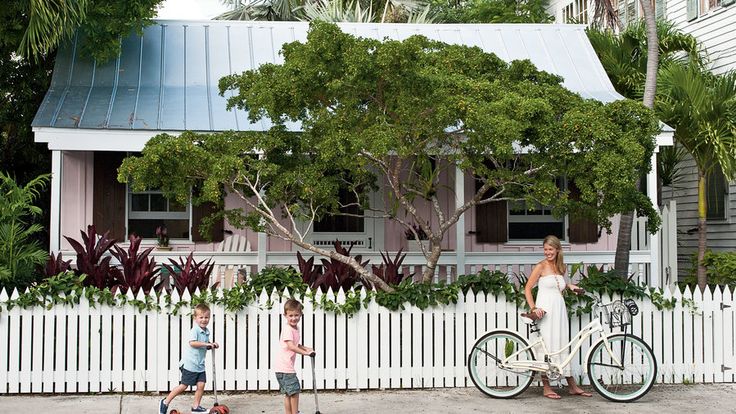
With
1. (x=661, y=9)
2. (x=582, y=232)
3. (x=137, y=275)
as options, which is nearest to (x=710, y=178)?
(x=582, y=232)

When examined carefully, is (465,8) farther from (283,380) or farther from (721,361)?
(283,380)

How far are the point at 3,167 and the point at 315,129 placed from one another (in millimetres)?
7417

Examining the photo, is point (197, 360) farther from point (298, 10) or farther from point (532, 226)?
point (298, 10)

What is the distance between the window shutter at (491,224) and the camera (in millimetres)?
15078

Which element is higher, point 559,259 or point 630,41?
point 630,41

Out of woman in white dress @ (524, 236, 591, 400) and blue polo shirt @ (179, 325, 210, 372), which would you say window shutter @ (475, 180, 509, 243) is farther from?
blue polo shirt @ (179, 325, 210, 372)

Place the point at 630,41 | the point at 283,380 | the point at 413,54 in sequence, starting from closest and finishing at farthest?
1. the point at 283,380
2. the point at 413,54
3. the point at 630,41

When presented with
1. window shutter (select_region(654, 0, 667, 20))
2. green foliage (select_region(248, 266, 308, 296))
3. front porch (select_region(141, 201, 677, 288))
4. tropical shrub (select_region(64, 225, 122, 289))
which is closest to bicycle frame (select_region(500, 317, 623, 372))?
green foliage (select_region(248, 266, 308, 296))

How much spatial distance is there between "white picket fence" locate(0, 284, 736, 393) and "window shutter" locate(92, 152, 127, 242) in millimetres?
5017

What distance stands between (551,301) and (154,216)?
25.0 ft

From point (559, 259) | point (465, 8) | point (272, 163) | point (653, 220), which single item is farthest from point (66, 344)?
point (465, 8)

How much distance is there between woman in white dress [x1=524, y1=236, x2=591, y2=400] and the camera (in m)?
9.07

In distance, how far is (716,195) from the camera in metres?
17.3

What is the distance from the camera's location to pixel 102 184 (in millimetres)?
14180
